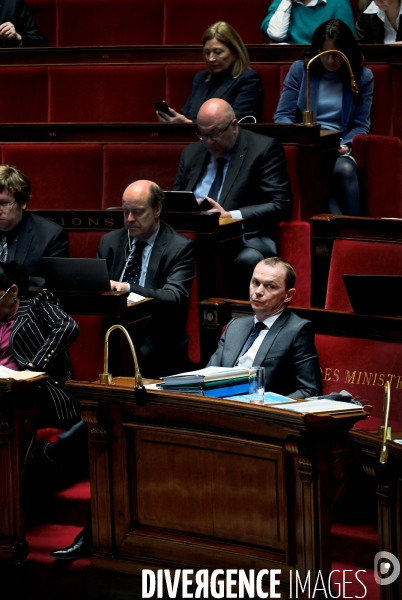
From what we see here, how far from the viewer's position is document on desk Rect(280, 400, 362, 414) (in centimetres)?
134

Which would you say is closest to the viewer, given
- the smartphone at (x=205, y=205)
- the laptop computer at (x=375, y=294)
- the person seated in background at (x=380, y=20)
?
the laptop computer at (x=375, y=294)

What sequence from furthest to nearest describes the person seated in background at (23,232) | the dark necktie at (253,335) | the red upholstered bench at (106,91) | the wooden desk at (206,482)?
1. the red upholstered bench at (106,91)
2. the person seated in background at (23,232)
3. the dark necktie at (253,335)
4. the wooden desk at (206,482)

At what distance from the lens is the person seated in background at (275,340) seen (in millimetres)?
1607

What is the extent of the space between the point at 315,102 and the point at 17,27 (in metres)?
0.95

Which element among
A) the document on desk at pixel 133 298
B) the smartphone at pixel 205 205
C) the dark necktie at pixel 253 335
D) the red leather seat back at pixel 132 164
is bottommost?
the dark necktie at pixel 253 335

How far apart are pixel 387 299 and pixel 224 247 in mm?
562

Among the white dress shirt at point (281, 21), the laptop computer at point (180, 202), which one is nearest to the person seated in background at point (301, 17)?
the white dress shirt at point (281, 21)

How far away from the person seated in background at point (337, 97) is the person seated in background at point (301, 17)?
0.25 m

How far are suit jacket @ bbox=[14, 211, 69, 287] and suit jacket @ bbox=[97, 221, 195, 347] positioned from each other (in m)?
0.08

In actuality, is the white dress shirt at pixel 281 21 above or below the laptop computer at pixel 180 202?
above

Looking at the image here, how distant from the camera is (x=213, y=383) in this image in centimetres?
145

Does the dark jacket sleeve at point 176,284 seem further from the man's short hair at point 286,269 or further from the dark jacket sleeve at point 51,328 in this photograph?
the man's short hair at point 286,269

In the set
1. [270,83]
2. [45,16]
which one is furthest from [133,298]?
[45,16]

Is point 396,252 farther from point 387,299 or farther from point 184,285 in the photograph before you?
point 184,285
